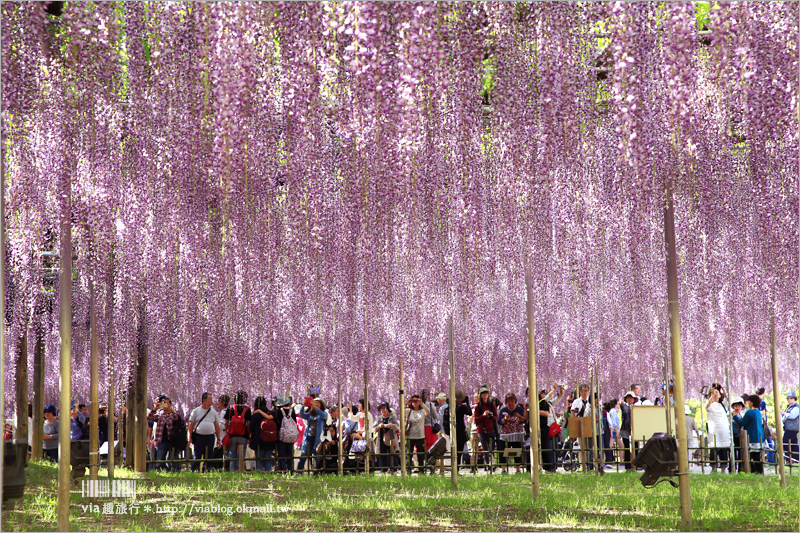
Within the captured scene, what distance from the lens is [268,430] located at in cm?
1296

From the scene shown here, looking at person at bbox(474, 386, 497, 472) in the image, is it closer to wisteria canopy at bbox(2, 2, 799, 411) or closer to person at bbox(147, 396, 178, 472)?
wisteria canopy at bbox(2, 2, 799, 411)

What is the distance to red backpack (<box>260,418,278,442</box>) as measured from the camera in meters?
12.9

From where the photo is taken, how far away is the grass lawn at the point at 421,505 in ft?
20.7

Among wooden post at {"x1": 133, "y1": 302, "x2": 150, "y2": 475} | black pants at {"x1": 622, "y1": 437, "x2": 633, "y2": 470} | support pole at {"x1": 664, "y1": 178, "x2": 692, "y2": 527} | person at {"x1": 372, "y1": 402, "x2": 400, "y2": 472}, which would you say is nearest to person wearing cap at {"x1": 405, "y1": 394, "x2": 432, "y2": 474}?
person at {"x1": 372, "y1": 402, "x2": 400, "y2": 472}

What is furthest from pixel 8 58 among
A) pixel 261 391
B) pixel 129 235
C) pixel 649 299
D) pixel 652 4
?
pixel 261 391

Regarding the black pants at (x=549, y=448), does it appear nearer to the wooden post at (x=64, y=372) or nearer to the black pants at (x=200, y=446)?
the black pants at (x=200, y=446)

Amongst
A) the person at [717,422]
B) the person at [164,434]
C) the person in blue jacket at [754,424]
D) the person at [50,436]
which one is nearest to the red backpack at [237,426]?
the person at [164,434]

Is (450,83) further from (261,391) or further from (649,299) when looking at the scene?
(261,391)

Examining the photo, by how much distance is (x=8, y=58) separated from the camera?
525 centimetres

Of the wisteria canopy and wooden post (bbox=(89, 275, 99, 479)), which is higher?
the wisteria canopy

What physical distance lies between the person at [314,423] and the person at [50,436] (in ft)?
14.2

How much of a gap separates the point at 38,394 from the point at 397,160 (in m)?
10.6

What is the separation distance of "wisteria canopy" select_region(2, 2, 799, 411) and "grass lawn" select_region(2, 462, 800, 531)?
2.27 meters

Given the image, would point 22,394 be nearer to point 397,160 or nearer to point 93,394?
point 93,394
